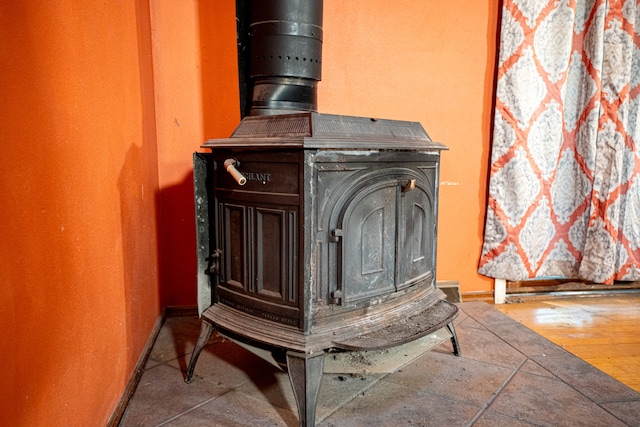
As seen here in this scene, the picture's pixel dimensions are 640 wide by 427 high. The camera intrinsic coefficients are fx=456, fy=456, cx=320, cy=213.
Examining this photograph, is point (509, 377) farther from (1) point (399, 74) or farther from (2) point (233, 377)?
(1) point (399, 74)

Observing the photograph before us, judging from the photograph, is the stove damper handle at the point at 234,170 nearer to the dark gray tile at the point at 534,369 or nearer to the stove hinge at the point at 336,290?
the stove hinge at the point at 336,290

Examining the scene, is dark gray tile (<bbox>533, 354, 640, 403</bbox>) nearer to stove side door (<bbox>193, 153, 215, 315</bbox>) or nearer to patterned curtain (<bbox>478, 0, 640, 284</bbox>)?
patterned curtain (<bbox>478, 0, 640, 284</bbox>)

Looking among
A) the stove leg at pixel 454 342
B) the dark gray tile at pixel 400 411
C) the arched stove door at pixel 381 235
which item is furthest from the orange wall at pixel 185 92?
the stove leg at pixel 454 342

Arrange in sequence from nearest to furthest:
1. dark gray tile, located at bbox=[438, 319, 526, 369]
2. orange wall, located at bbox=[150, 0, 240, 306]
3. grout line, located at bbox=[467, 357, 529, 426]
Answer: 1. grout line, located at bbox=[467, 357, 529, 426]
2. dark gray tile, located at bbox=[438, 319, 526, 369]
3. orange wall, located at bbox=[150, 0, 240, 306]

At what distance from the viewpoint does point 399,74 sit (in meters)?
2.40

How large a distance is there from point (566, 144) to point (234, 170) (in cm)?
197

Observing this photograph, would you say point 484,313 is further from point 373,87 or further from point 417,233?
point 373,87

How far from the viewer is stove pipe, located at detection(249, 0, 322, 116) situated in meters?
1.67

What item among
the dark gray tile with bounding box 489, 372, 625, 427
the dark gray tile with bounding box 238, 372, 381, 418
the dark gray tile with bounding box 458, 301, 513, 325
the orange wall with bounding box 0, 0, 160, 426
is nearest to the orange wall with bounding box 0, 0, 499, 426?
the orange wall with bounding box 0, 0, 160, 426

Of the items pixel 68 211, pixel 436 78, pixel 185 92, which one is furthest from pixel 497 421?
pixel 185 92

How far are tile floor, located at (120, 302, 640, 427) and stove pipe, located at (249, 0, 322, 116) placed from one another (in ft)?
3.38

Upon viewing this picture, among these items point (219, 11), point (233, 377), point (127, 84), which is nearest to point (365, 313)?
point (233, 377)

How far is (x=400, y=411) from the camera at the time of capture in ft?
5.00

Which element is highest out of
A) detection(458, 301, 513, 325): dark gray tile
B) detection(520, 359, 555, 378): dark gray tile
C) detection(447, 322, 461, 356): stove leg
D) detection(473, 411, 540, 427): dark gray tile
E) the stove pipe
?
the stove pipe
